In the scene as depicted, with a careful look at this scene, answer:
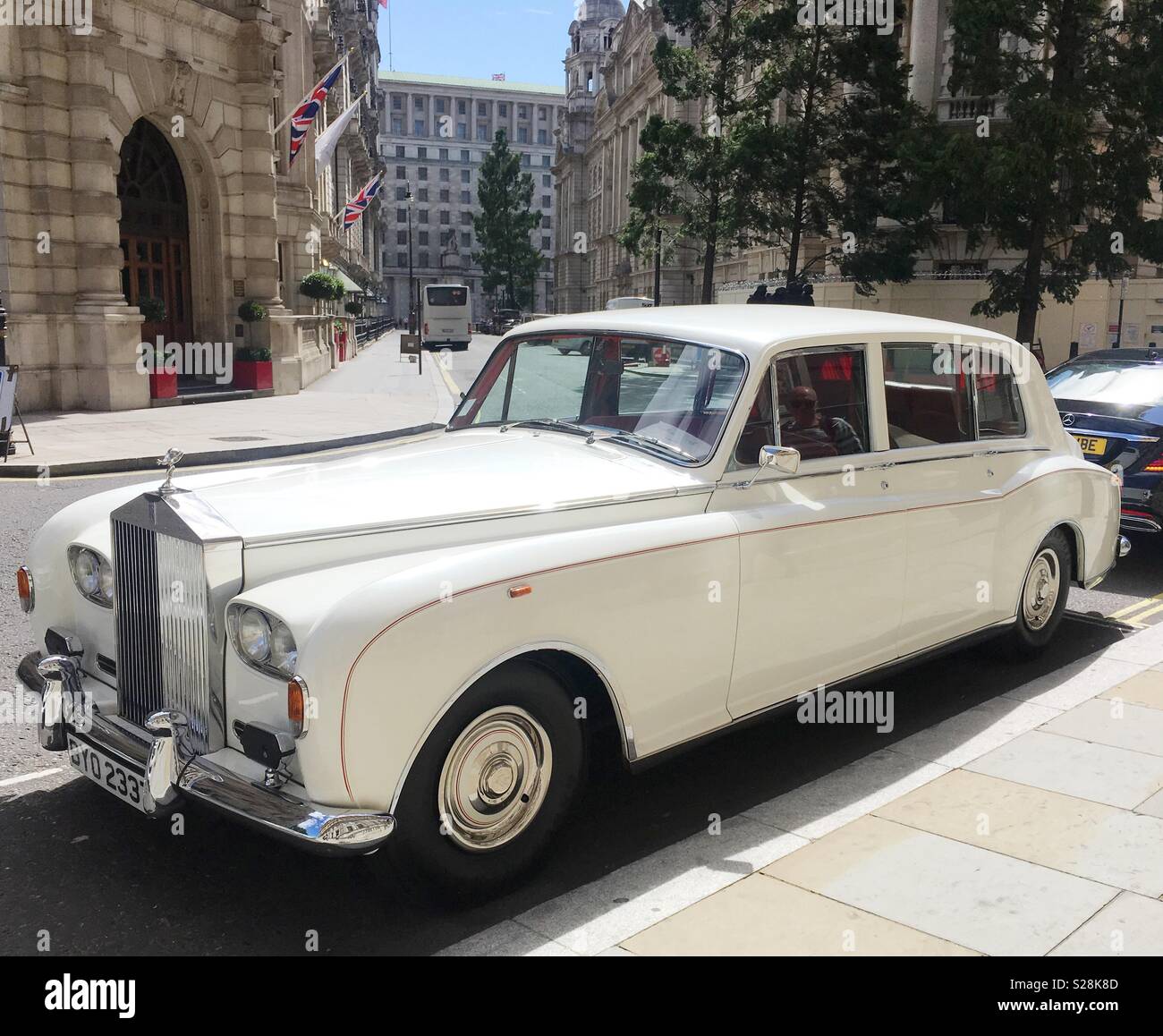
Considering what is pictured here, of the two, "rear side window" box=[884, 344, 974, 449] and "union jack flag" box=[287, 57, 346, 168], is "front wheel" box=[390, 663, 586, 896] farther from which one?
"union jack flag" box=[287, 57, 346, 168]

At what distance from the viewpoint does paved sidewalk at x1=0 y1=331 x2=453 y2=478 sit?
13.6m

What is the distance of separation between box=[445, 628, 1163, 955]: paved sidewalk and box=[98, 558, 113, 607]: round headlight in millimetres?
1853

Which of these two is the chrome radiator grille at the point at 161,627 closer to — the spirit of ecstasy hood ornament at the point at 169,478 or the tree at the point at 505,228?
the spirit of ecstasy hood ornament at the point at 169,478

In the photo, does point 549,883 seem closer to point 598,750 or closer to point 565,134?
point 598,750

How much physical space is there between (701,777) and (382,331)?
259ft

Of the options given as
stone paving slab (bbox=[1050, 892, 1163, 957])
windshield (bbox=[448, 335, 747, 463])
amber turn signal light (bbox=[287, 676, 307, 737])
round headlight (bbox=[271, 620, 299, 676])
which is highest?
windshield (bbox=[448, 335, 747, 463])

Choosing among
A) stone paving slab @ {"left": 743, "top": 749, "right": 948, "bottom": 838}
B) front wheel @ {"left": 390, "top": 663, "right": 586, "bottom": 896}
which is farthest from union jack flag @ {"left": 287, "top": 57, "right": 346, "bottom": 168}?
front wheel @ {"left": 390, "top": 663, "right": 586, "bottom": 896}

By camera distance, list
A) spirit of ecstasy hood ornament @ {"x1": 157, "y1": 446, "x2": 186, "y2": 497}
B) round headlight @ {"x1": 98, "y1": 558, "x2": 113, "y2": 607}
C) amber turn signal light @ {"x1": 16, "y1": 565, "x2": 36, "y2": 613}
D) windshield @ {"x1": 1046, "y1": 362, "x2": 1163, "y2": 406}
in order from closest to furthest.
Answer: spirit of ecstasy hood ornament @ {"x1": 157, "y1": 446, "x2": 186, "y2": 497}, round headlight @ {"x1": 98, "y1": 558, "x2": 113, "y2": 607}, amber turn signal light @ {"x1": 16, "y1": 565, "x2": 36, "y2": 613}, windshield @ {"x1": 1046, "y1": 362, "x2": 1163, "y2": 406}

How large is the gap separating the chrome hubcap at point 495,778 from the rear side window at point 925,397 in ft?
8.09

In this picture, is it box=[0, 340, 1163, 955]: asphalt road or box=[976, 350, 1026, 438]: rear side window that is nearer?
box=[0, 340, 1163, 955]: asphalt road

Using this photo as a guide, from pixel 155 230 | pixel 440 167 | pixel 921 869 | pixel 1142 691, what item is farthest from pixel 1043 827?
pixel 440 167

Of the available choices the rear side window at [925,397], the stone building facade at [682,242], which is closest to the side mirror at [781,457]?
the rear side window at [925,397]

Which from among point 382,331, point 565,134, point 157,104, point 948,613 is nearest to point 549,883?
point 948,613

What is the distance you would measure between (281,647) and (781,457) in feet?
6.92
